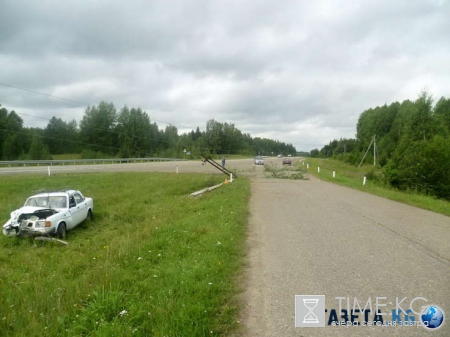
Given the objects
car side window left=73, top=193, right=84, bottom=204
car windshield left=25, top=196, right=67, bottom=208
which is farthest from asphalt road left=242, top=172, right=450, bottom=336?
car side window left=73, top=193, right=84, bottom=204

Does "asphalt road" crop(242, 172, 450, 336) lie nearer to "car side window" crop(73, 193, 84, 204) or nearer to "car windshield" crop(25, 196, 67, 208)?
"car windshield" crop(25, 196, 67, 208)

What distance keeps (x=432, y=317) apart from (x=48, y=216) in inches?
462

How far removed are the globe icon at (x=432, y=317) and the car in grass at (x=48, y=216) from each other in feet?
37.0

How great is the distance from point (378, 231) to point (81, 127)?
70.4 meters

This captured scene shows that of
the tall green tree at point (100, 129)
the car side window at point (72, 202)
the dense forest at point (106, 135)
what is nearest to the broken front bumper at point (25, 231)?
the car side window at point (72, 202)

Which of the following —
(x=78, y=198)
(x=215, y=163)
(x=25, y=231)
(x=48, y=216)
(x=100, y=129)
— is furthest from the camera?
(x=100, y=129)

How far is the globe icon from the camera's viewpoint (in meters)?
3.62

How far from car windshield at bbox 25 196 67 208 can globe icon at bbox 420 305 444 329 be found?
1245cm

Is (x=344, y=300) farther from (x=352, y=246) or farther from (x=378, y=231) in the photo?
(x=378, y=231)

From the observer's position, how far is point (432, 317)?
3.75 meters

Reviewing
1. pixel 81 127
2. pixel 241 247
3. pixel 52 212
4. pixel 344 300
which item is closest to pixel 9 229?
pixel 52 212

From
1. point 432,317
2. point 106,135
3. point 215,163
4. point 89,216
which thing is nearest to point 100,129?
point 106,135

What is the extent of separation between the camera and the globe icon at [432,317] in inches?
142

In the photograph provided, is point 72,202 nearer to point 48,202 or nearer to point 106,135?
point 48,202
